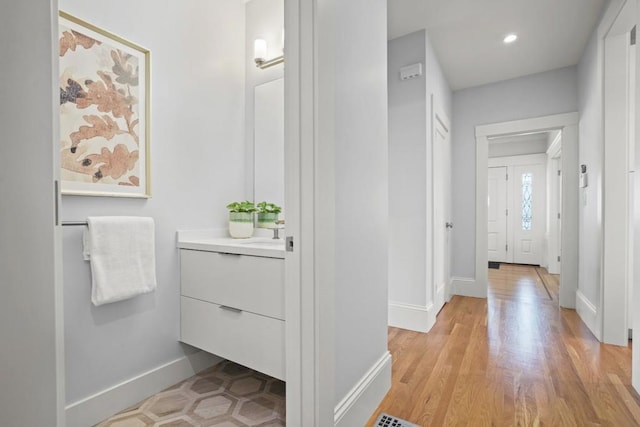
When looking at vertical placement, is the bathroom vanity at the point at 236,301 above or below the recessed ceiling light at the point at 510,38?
below

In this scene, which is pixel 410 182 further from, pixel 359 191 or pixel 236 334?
pixel 236 334

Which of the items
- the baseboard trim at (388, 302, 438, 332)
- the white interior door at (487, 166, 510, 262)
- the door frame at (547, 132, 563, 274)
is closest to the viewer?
the baseboard trim at (388, 302, 438, 332)

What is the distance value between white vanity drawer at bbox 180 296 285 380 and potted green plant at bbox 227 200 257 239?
0.49m

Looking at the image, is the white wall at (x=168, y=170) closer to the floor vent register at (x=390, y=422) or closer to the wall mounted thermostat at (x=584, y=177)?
the floor vent register at (x=390, y=422)

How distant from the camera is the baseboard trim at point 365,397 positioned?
50.3 inches

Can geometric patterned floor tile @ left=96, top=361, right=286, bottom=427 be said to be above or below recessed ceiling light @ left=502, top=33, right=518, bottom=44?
below

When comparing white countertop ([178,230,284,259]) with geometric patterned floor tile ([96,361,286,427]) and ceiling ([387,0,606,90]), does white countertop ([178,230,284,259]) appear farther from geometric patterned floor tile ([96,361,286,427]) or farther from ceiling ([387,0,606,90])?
ceiling ([387,0,606,90])

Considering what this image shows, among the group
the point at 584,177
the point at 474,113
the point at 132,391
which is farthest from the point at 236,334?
the point at 474,113

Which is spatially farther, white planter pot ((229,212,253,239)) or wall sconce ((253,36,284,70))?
wall sconce ((253,36,284,70))

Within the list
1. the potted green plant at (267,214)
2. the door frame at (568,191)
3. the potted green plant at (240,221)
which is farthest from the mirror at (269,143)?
the door frame at (568,191)

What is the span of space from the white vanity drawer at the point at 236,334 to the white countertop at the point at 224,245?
30 cm

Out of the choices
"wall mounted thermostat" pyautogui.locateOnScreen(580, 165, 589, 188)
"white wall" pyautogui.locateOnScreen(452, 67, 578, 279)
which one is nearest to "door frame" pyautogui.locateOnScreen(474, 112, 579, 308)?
"white wall" pyautogui.locateOnScreen(452, 67, 578, 279)

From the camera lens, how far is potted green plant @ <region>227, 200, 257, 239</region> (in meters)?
2.01

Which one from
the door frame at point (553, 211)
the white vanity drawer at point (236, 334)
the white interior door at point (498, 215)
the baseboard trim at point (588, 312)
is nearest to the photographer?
the white vanity drawer at point (236, 334)
